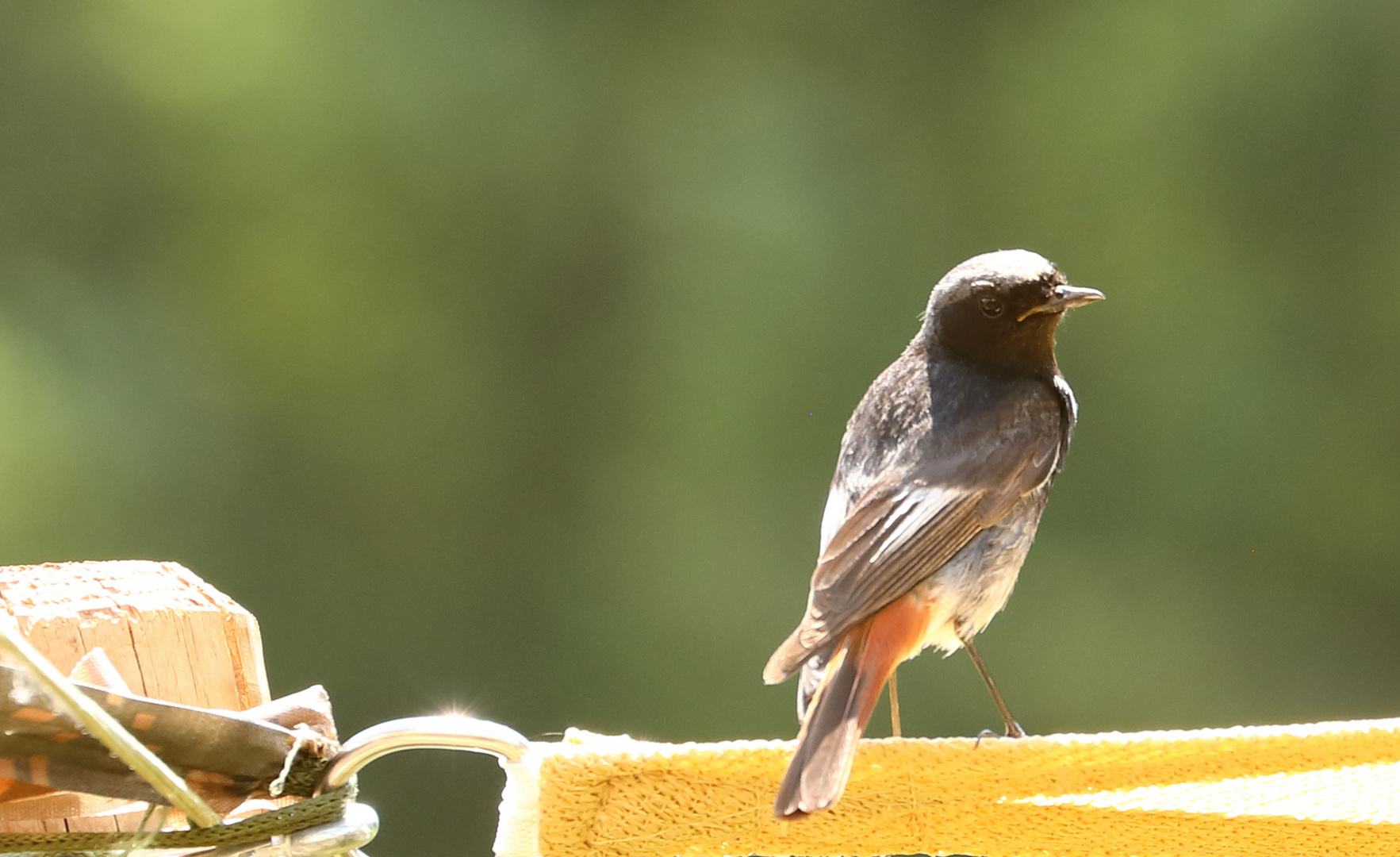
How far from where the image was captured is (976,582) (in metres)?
2.48

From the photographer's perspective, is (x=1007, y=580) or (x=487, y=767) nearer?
(x=1007, y=580)

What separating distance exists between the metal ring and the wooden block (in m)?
0.11

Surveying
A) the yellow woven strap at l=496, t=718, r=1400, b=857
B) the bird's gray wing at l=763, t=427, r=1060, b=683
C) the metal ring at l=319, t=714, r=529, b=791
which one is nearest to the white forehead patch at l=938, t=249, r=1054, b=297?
the bird's gray wing at l=763, t=427, r=1060, b=683

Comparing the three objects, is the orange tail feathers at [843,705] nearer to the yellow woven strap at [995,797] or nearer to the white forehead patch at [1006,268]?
the yellow woven strap at [995,797]

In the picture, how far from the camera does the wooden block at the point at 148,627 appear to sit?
3.89 ft

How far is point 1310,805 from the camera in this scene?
153 cm

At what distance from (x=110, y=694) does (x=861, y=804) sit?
69cm

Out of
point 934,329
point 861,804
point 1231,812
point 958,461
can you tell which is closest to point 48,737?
point 861,804

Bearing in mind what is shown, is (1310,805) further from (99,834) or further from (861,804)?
(99,834)

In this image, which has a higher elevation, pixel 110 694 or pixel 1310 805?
pixel 110 694

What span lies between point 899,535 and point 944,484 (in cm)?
19

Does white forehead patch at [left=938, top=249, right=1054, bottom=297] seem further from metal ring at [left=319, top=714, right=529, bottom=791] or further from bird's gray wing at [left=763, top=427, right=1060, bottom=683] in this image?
metal ring at [left=319, top=714, right=529, bottom=791]

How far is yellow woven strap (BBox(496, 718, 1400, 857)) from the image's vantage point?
133 cm

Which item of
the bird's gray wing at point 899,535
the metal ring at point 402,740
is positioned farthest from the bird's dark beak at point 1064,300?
the metal ring at point 402,740
